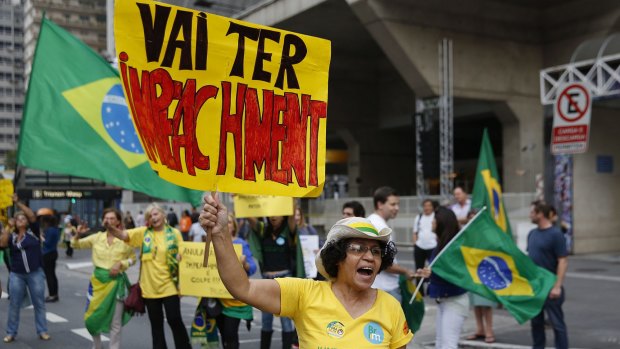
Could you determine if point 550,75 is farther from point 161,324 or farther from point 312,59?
point 312,59

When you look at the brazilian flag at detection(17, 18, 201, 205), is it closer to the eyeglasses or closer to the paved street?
the paved street

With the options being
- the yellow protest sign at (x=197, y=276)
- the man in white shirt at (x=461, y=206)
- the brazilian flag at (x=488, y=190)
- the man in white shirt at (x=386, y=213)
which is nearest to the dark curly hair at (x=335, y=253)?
the man in white shirt at (x=386, y=213)

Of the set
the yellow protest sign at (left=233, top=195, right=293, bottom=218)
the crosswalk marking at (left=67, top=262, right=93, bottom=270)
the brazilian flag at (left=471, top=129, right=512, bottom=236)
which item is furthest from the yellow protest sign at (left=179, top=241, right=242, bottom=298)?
the crosswalk marking at (left=67, top=262, right=93, bottom=270)

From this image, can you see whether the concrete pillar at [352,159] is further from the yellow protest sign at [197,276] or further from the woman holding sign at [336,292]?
the woman holding sign at [336,292]

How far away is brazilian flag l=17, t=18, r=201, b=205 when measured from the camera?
6105 mm

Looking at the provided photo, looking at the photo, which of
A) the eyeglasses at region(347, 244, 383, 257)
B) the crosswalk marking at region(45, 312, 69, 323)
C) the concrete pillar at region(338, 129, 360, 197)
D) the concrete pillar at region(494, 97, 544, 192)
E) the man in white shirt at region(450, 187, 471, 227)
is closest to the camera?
the eyeglasses at region(347, 244, 383, 257)

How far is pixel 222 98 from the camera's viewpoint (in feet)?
11.2

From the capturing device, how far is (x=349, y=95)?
123 ft

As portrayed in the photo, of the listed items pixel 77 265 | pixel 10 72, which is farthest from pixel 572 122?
pixel 10 72

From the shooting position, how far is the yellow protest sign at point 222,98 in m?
3.26

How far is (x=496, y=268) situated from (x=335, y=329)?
396 centimetres

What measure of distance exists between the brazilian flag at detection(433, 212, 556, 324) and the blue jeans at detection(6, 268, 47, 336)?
18.1ft

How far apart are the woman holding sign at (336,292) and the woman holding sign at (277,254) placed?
164 inches

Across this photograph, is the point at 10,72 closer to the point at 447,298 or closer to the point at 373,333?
the point at 447,298
